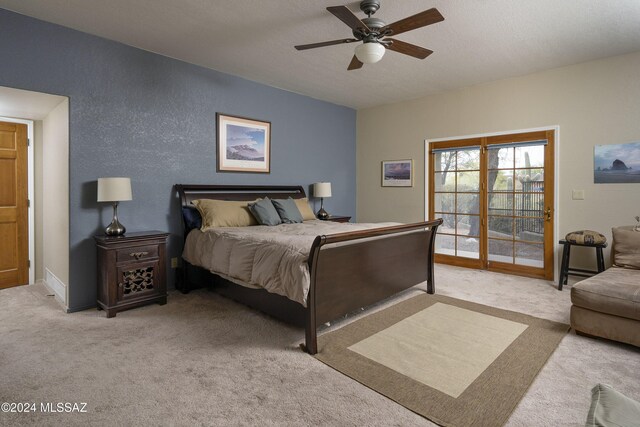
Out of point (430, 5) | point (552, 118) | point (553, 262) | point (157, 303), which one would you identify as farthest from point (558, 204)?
point (157, 303)

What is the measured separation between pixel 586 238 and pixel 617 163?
990mm

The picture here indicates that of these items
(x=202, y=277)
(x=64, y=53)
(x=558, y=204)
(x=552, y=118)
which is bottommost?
(x=202, y=277)

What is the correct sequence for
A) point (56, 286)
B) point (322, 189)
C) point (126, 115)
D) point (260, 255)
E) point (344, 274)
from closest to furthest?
→ point (344, 274) → point (260, 255) → point (126, 115) → point (56, 286) → point (322, 189)

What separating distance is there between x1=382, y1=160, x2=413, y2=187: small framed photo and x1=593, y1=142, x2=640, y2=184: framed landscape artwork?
2488 mm

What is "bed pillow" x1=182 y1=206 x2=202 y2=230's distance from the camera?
408cm

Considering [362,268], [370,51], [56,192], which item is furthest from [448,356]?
[56,192]

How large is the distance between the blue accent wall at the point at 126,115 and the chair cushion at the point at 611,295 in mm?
3895

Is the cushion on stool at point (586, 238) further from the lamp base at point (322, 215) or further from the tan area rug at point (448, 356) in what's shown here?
the lamp base at point (322, 215)

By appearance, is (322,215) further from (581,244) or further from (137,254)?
(581,244)

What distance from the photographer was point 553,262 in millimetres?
4594

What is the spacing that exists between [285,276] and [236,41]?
8.29ft

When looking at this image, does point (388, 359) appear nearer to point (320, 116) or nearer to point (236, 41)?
point (236, 41)

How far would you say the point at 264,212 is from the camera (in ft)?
14.0

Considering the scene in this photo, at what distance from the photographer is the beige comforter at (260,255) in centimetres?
259
